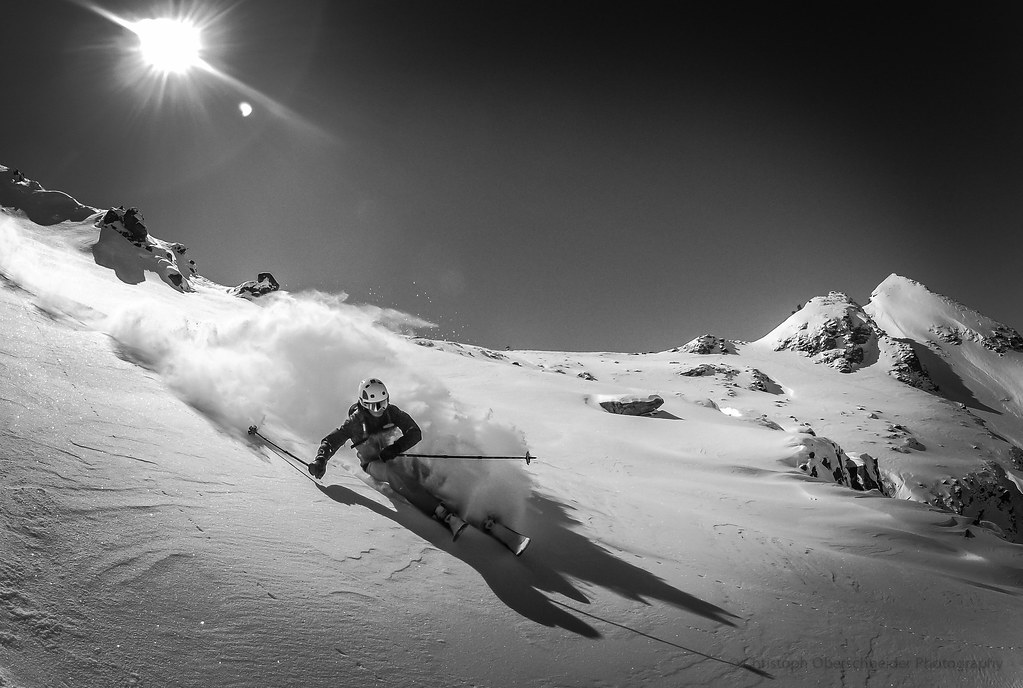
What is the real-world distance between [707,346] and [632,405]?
Result: 290 feet

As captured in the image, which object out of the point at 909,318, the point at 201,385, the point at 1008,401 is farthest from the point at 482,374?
the point at 909,318

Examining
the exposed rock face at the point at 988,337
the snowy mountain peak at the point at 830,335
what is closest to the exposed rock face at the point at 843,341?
the snowy mountain peak at the point at 830,335

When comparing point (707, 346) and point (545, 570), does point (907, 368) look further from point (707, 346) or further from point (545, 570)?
point (545, 570)

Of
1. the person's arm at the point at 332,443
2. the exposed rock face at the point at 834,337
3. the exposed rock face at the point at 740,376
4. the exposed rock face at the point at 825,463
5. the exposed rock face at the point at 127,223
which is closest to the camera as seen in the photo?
the person's arm at the point at 332,443

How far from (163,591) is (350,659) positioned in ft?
3.91

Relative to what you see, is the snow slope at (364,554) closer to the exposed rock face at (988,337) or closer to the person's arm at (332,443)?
the person's arm at (332,443)

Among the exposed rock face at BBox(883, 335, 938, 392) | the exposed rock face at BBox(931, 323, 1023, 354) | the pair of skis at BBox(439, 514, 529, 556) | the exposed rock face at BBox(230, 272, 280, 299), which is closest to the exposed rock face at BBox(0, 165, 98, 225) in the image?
the exposed rock face at BBox(230, 272, 280, 299)

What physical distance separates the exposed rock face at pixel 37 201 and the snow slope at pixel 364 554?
110ft

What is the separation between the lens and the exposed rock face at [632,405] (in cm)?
2977

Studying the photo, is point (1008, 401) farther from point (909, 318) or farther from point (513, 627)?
point (513, 627)

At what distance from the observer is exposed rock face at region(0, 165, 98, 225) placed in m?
38.9

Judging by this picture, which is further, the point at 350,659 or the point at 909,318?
the point at 909,318

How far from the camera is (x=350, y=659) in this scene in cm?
308

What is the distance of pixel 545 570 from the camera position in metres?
5.98
